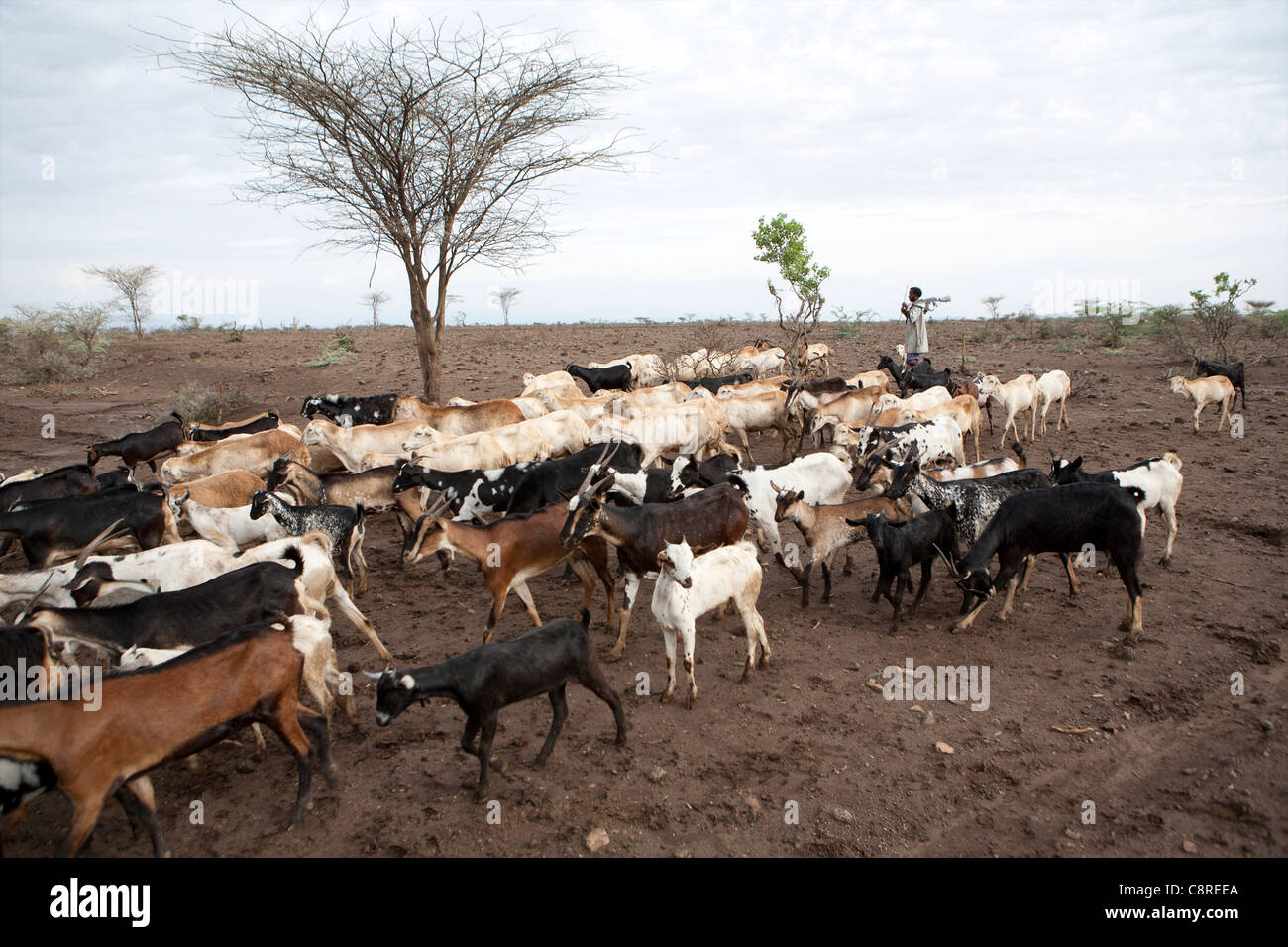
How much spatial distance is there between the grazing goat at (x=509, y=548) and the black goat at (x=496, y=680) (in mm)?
1628

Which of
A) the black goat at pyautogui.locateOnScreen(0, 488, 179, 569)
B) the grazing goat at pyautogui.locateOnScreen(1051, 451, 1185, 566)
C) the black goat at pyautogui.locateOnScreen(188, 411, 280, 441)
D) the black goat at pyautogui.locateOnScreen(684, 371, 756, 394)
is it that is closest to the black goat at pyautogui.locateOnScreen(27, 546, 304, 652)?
the black goat at pyautogui.locateOnScreen(0, 488, 179, 569)

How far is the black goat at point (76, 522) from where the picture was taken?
7.92 meters

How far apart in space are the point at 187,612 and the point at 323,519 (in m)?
2.55

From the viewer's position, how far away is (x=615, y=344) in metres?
32.1

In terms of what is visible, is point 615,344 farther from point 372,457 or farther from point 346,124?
point 372,457

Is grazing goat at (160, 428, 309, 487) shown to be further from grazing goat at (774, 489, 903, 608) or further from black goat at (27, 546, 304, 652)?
grazing goat at (774, 489, 903, 608)

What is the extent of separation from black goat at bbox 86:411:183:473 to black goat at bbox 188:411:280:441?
23 centimetres

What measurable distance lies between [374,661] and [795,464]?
5593 millimetres

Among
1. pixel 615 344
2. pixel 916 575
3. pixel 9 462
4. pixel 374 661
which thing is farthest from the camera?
pixel 615 344

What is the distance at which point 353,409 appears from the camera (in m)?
14.4

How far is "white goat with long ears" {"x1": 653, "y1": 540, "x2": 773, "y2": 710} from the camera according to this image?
6094 mm

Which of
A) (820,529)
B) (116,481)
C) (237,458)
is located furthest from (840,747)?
(116,481)

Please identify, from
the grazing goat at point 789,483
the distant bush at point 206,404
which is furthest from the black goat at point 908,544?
the distant bush at point 206,404
